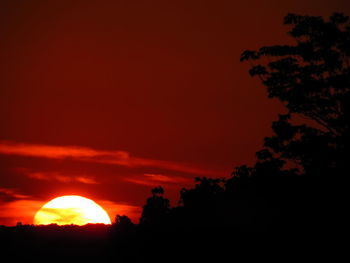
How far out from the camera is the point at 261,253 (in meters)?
18.5

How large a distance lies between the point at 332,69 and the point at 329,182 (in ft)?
15.2

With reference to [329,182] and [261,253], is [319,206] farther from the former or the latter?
[261,253]

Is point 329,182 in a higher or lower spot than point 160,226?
higher

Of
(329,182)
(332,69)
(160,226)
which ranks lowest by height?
(160,226)

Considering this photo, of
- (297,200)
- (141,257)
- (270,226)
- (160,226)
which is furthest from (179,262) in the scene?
(297,200)

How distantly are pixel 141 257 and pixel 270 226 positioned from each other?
474 cm

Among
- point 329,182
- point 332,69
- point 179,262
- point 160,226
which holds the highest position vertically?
point 332,69

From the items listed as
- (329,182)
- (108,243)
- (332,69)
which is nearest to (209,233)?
(108,243)

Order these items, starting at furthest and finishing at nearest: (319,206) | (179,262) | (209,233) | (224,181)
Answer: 1. (224,181)
2. (319,206)
3. (209,233)
4. (179,262)

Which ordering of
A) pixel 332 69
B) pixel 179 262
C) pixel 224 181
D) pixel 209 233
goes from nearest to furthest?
1. pixel 179 262
2. pixel 209 233
3. pixel 332 69
4. pixel 224 181

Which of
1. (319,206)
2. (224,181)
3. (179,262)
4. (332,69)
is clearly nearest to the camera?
(179,262)

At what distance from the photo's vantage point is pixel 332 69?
2383 cm

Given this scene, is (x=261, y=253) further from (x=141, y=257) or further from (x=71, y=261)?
(x=71, y=261)

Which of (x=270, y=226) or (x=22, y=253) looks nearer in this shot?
(x=22, y=253)
